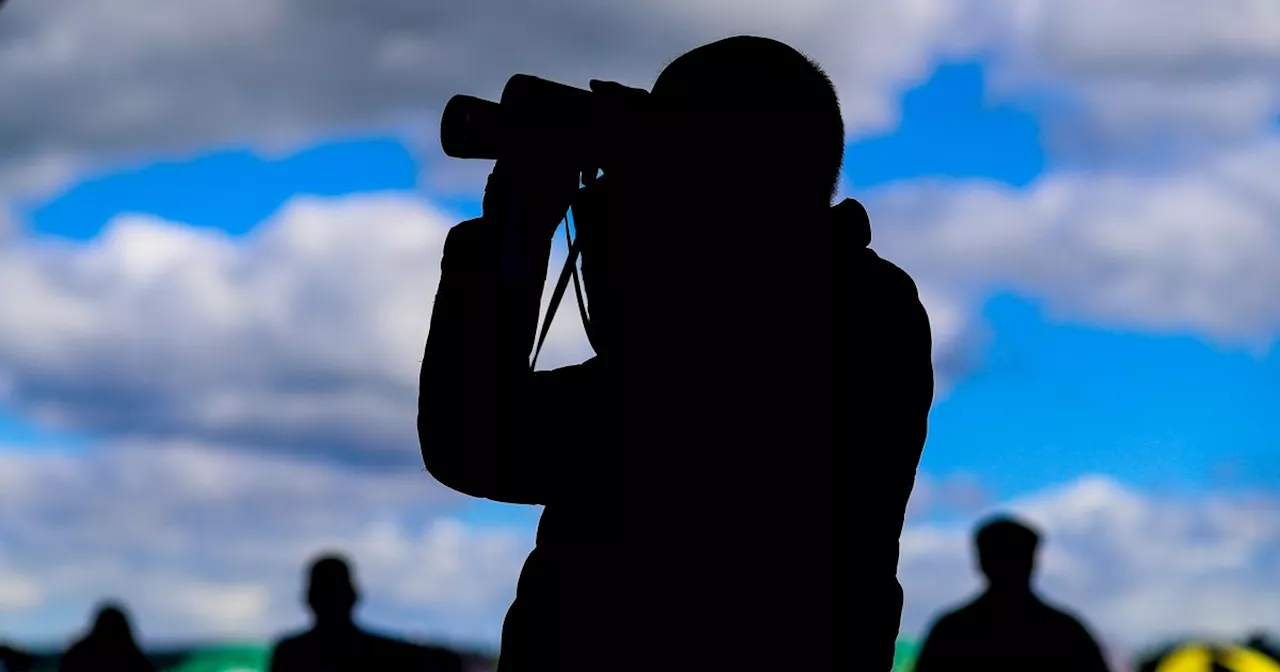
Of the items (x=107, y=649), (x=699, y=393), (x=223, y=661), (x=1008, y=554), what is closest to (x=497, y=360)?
(x=699, y=393)

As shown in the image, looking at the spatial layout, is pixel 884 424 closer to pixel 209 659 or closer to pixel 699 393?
pixel 699 393

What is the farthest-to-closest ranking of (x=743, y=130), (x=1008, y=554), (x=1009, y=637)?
(x=1008, y=554) → (x=1009, y=637) → (x=743, y=130)

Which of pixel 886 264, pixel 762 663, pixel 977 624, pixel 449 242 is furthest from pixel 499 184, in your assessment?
pixel 977 624

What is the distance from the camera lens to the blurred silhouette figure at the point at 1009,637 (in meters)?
6.06

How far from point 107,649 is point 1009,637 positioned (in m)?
4.41

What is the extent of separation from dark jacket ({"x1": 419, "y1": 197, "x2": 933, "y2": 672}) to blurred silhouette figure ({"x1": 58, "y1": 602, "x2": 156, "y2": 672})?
22.4ft

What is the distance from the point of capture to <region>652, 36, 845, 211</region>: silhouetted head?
1.98 metres

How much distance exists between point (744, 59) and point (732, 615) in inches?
25.3

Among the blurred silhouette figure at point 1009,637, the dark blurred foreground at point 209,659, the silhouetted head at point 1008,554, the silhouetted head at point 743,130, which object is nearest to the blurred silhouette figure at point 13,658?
the dark blurred foreground at point 209,659

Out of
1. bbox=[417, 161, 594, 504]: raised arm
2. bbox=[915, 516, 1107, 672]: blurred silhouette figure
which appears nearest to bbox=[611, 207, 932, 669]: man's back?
bbox=[417, 161, 594, 504]: raised arm

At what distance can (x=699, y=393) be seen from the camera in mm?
1892

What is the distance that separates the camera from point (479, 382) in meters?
1.86

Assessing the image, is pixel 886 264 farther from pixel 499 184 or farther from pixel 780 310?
Answer: pixel 499 184

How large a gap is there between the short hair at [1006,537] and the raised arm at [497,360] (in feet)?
15.6
